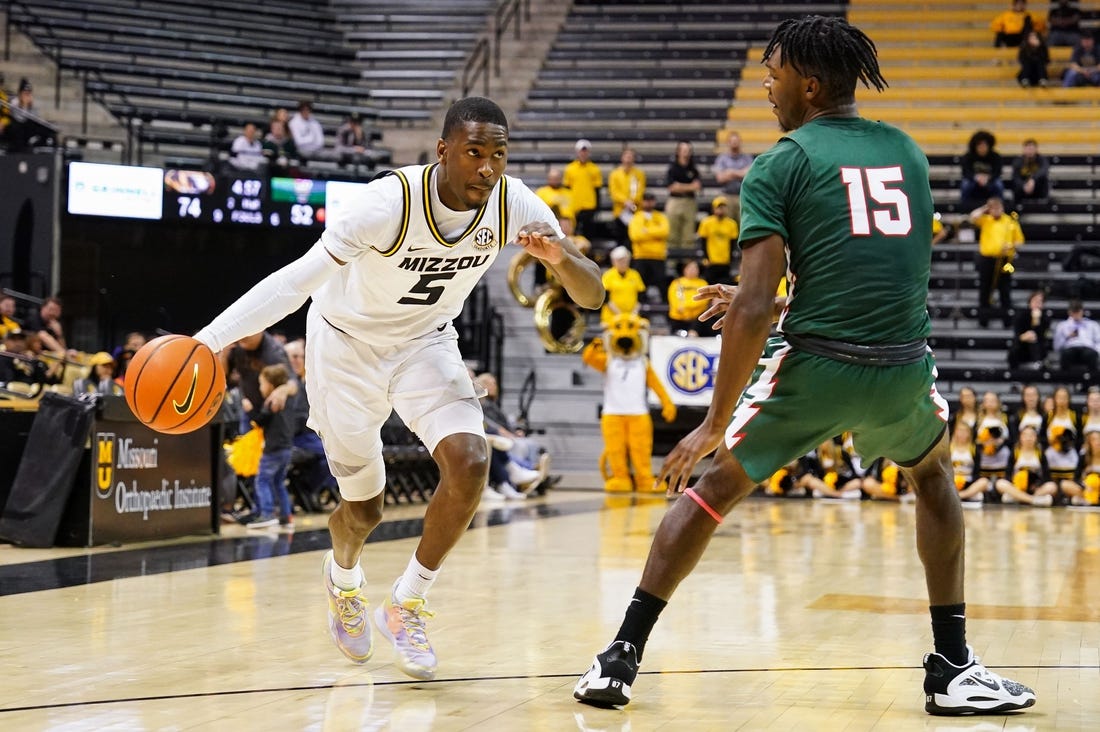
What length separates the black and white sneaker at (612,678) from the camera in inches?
176

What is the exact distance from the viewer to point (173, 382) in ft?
15.8

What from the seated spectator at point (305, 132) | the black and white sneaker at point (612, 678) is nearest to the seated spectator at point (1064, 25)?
the seated spectator at point (305, 132)

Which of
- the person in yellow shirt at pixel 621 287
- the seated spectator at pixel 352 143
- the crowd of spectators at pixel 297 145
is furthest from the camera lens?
the seated spectator at pixel 352 143

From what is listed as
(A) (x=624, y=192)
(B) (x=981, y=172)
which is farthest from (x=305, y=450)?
(B) (x=981, y=172)

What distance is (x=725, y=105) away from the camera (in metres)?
25.1

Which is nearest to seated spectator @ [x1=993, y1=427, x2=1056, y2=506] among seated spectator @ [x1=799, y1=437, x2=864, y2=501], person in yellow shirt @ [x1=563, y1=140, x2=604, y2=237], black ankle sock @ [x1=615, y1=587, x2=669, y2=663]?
seated spectator @ [x1=799, y1=437, x2=864, y2=501]

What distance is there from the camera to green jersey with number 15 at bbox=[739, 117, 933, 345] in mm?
4398

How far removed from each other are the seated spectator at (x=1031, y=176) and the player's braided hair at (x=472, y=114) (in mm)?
17399

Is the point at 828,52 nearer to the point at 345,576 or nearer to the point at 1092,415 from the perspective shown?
the point at 345,576

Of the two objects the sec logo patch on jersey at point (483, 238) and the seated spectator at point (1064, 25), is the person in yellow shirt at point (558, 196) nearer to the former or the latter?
the seated spectator at point (1064, 25)

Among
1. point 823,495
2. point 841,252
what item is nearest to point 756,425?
point 841,252

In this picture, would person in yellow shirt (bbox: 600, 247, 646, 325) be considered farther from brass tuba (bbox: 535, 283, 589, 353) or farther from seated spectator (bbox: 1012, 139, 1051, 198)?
seated spectator (bbox: 1012, 139, 1051, 198)

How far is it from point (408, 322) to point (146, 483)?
546 centimetres

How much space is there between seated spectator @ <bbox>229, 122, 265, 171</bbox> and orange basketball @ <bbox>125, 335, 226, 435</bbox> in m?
15.5
